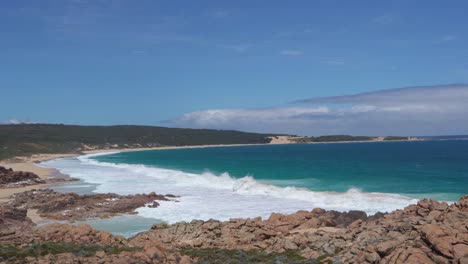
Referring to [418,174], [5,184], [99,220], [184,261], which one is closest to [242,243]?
[184,261]

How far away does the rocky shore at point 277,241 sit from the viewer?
13180 mm

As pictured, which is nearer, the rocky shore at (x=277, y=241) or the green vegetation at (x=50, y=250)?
the rocky shore at (x=277, y=241)

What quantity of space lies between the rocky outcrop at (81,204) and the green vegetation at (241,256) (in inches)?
573

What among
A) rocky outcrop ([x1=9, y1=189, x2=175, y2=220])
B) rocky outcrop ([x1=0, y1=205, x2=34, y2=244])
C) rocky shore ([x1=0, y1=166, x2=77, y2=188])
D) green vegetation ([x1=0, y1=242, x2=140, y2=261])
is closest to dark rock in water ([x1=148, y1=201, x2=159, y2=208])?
rocky outcrop ([x1=9, y1=189, x2=175, y2=220])

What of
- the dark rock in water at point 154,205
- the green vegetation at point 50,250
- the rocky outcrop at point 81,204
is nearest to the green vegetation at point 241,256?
the green vegetation at point 50,250

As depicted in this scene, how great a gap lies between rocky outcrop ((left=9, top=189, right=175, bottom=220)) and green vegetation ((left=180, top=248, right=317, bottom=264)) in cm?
1455

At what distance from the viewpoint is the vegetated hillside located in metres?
115

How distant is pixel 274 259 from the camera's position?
1538cm

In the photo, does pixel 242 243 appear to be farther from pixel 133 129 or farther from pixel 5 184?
pixel 133 129

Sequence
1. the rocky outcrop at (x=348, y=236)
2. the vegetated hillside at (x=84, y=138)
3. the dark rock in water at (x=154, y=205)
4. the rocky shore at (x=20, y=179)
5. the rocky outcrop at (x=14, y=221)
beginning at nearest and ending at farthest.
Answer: the rocky outcrop at (x=348, y=236) → the rocky outcrop at (x=14, y=221) → the dark rock in water at (x=154, y=205) → the rocky shore at (x=20, y=179) → the vegetated hillside at (x=84, y=138)

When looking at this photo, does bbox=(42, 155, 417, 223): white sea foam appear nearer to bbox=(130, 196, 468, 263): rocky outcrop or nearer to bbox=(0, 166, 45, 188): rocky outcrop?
bbox=(0, 166, 45, 188): rocky outcrop

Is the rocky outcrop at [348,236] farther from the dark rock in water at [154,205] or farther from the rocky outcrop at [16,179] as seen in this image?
the rocky outcrop at [16,179]

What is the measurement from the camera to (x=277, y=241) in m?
17.2

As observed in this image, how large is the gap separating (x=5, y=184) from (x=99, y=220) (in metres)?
23.7
